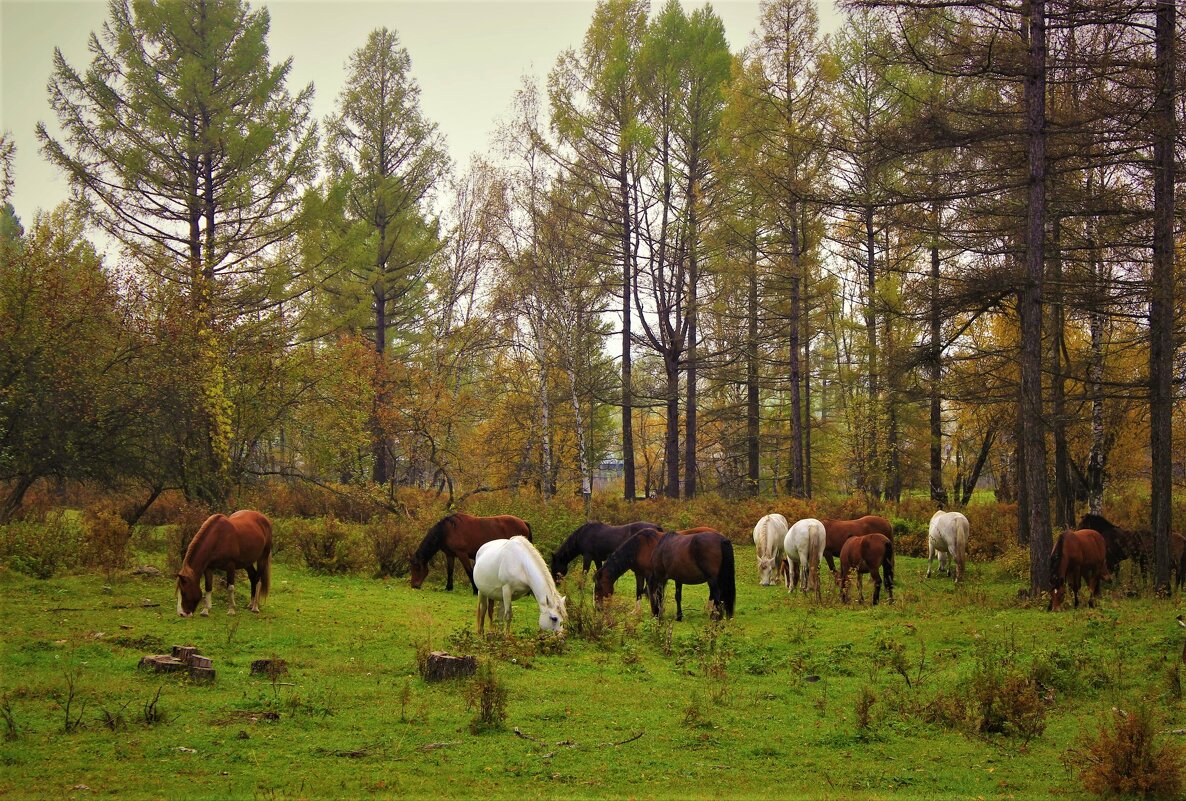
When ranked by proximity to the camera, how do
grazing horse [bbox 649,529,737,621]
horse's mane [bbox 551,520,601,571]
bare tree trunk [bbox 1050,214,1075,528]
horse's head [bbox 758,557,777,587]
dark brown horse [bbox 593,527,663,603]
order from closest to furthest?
grazing horse [bbox 649,529,737,621] → dark brown horse [bbox 593,527,663,603] → bare tree trunk [bbox 1050,214,1075,528] → horse's mane [bbox 551,520,601,571] → horse's head [bbox 758,557,777,587]

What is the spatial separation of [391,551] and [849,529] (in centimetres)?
896

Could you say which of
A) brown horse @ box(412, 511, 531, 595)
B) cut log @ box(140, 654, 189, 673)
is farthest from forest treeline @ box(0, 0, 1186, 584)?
cut log @ box(140, 654, 189, 673)

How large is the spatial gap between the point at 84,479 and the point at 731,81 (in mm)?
20820

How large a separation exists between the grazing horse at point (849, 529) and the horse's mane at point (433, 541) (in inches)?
287

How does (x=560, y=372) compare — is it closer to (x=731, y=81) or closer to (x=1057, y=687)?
(x=731, y=81)

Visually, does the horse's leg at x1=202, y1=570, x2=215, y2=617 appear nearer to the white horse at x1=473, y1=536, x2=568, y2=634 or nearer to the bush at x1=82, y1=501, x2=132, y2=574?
the bush at x1=82, y1=501, x2=132, y2=574

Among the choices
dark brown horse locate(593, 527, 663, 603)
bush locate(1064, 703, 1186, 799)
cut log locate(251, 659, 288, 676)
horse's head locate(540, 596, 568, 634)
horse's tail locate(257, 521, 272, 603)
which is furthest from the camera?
dark brown horse locate(593, 527, 663, 603)

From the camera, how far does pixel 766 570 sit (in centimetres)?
1767

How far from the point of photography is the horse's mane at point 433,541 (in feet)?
50.2

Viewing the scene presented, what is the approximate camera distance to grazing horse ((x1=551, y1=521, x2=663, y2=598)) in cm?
1577

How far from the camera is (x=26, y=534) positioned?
1323 centimetres

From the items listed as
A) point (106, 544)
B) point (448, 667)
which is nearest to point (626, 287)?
point (106, 544)

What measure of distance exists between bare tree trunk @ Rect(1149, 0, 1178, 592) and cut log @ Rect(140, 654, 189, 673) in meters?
14.0

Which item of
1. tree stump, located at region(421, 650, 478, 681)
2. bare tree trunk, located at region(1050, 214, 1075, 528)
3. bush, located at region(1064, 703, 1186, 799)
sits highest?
bare tree trunk, located at region(1050, 214, 1075, 528)
